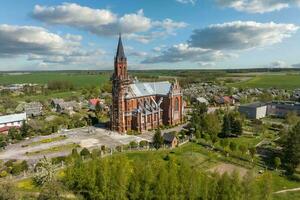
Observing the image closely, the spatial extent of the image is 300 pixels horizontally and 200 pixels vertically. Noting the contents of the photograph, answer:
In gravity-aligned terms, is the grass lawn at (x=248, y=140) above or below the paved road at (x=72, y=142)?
below

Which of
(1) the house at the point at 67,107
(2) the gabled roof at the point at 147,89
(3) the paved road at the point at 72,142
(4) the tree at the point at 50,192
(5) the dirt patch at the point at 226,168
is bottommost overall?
(5) the dirt patch at the point at 226,168

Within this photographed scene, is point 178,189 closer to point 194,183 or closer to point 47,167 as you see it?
point 194,183

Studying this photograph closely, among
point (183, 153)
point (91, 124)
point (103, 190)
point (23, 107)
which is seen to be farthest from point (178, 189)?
point (23, 107)

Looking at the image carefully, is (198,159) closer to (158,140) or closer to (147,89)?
(158,140)

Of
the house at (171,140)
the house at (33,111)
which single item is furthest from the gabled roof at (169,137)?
the house at (33,111)

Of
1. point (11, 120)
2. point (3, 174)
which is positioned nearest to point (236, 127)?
point (3, 174)

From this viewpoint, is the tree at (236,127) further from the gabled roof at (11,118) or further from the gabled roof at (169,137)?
the gabled roof at (11,118)
